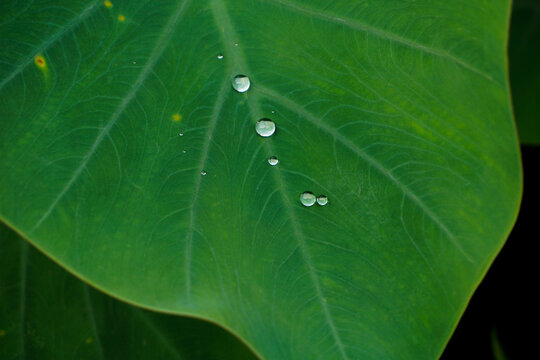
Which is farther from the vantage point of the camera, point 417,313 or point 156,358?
point 156,358

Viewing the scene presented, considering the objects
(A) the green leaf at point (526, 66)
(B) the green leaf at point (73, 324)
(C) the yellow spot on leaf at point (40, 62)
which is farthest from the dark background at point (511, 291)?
(C) the yellow spot on leaf at point (40, 62)

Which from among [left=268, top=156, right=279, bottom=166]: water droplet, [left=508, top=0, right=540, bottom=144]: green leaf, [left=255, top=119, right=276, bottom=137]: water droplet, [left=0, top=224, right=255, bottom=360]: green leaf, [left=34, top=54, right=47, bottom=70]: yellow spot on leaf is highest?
[left=508, top=0, right=540, bottom=144]: green leaf

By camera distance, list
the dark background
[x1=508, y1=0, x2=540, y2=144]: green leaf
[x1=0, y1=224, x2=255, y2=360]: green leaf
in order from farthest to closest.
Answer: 1. the dark background
2. [x1=508, y1=0, x2=540, y2=144]: green leaf
3. [x1=0, y1=224, x2=255, y2=360]: green leaf

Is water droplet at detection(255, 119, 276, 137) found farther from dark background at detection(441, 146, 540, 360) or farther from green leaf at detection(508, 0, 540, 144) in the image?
dark background at detection(441, 146, 540, 360)

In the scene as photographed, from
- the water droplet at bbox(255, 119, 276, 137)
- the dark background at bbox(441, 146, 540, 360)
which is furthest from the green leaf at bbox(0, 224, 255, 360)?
the dark background at bbox(441, 146, 540, 360)

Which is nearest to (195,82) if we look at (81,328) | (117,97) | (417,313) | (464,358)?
(117,97)

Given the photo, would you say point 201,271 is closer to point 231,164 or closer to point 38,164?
point 231,164
